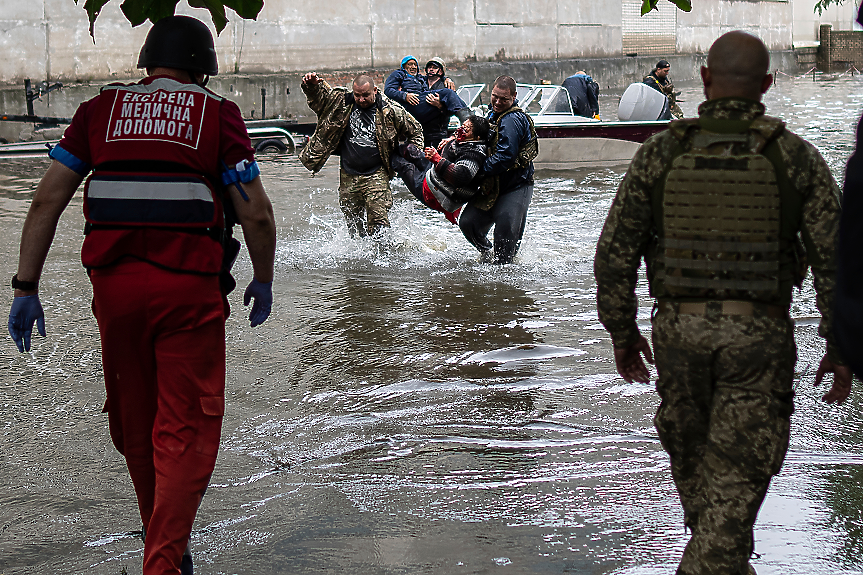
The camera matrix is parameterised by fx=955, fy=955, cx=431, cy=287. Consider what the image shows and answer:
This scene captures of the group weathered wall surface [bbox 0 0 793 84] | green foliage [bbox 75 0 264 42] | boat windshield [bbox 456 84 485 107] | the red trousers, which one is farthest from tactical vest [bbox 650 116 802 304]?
weathered wall surface [bbox 0 0 793 84]

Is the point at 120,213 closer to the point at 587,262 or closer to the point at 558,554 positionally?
the point at 558,554

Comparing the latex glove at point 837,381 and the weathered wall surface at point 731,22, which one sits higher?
the weathered wall surface at point 731,22

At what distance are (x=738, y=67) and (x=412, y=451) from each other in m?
2.30

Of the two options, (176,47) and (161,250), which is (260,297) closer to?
(161,250)

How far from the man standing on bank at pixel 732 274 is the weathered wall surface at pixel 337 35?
18879 mm

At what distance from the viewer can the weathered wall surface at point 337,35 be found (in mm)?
19453

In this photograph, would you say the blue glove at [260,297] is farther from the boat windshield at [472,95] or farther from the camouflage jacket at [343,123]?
the boat windshield at [472,95]

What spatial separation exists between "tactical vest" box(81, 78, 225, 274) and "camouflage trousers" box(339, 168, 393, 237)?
6.05m

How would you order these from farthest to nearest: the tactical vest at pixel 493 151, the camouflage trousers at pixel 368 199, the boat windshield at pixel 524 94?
the boat windshield at pixel 524 94, the camouflage trousers at pixel 368 199, the tactical vest at pixel 493 151

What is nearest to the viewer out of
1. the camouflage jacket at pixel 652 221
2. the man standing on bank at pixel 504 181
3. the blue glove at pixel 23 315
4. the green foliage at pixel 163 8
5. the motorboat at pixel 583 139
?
the camouflage jacket at pixel 652 221

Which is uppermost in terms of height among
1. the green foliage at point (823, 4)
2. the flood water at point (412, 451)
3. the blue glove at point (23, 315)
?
the green foliage at point (823, 4)

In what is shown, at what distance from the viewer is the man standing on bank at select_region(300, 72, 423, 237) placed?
8.98m

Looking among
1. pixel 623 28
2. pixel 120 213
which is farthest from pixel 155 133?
pixel 623 28

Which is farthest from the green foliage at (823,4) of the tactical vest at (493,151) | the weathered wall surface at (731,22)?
the tactical vest at (493,151)
